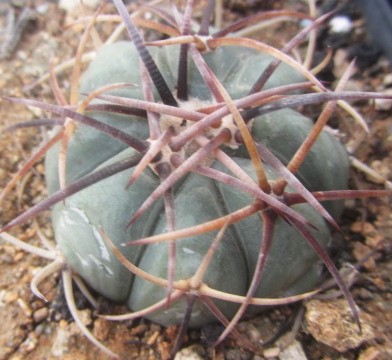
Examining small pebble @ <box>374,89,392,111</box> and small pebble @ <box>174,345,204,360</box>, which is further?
small pebble @ <box>374,89,392,111</box>

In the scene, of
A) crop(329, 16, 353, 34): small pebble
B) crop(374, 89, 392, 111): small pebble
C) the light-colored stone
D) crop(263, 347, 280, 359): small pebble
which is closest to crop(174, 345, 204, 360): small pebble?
crop(263, 347, 280, 359): small pebble

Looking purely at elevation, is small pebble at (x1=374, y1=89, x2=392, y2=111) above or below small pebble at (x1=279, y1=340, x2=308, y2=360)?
above

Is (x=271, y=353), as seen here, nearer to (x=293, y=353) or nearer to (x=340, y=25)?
(x=293, y=353)

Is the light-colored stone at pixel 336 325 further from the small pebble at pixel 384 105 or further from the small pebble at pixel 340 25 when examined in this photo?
the small pebble at pixel 340 25

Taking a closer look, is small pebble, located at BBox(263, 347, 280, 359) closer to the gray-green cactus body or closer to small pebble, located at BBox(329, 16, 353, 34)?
the gray-green cactus body

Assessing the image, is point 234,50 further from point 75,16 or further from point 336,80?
point 75,16

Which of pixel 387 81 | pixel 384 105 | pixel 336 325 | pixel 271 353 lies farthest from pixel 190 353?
pixel 387 81
